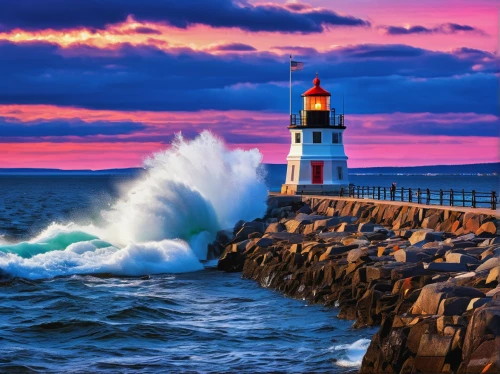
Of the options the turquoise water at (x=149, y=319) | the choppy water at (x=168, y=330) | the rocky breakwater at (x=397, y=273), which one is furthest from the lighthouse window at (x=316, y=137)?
the choppy water at (x=168, y=330)

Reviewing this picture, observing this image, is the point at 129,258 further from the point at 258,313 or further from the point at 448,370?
the point at 448,370

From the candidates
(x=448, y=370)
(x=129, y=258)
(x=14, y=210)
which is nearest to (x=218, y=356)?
(x=448, y=370)

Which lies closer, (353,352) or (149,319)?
(353,352)

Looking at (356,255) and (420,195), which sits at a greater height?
(420,195)

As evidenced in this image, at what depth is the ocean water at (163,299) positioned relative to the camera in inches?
475

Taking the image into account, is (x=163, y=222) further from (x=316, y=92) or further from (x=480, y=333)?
(x=480, y=333)

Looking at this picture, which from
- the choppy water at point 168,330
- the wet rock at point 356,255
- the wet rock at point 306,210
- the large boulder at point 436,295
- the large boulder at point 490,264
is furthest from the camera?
the wet rock at point 306,210

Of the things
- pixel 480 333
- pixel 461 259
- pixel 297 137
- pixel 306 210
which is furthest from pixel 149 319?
pixel 297 137

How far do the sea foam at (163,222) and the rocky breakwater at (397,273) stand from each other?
6.03 ft

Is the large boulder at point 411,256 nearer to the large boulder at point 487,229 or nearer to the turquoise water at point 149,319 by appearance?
the turquoise water at point 149,319

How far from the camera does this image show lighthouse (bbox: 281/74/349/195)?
3294 centimetres

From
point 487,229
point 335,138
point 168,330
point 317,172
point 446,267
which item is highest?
point 335,138

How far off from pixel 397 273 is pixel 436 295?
2922 mm

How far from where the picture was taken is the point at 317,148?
108ft
